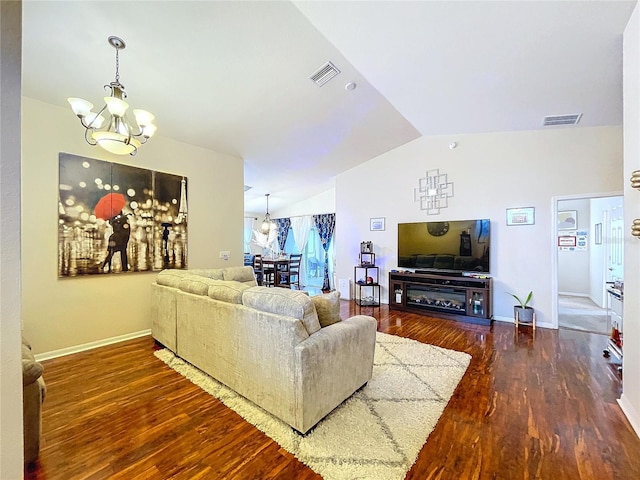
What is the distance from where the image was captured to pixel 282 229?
9.30 meters

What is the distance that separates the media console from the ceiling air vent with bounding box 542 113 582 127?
2358 mm

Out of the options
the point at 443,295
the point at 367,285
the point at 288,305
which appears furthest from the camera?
the point at 367,285

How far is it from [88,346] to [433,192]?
18.5ft

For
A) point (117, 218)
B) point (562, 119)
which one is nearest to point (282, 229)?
point (117, 218)

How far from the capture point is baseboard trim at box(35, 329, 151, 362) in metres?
3.05

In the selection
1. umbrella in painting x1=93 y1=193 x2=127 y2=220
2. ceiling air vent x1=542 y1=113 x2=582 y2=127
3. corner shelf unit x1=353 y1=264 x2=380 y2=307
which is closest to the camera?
umbrella in painting x1=93 y1=193 x2=127 y2=220

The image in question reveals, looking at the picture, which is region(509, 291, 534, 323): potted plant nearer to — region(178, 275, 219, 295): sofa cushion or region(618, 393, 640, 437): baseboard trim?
region(618, 393, 640, 437): baseboard trim

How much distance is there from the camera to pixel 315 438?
1.80m

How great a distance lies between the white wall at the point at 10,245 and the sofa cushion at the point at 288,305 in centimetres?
130

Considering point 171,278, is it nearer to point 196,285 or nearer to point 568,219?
point 196,285

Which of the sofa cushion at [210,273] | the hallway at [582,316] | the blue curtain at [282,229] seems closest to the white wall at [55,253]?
the sofa cushion at [210,273]

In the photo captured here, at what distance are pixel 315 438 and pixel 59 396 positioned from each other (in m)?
2.22

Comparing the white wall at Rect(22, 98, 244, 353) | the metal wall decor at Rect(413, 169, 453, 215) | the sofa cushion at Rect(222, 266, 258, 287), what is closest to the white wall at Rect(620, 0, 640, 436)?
the metal wall decor at Rect(413, 169, 453, 215)

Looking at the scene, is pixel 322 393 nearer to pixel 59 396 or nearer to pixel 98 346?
pixel 59 396
